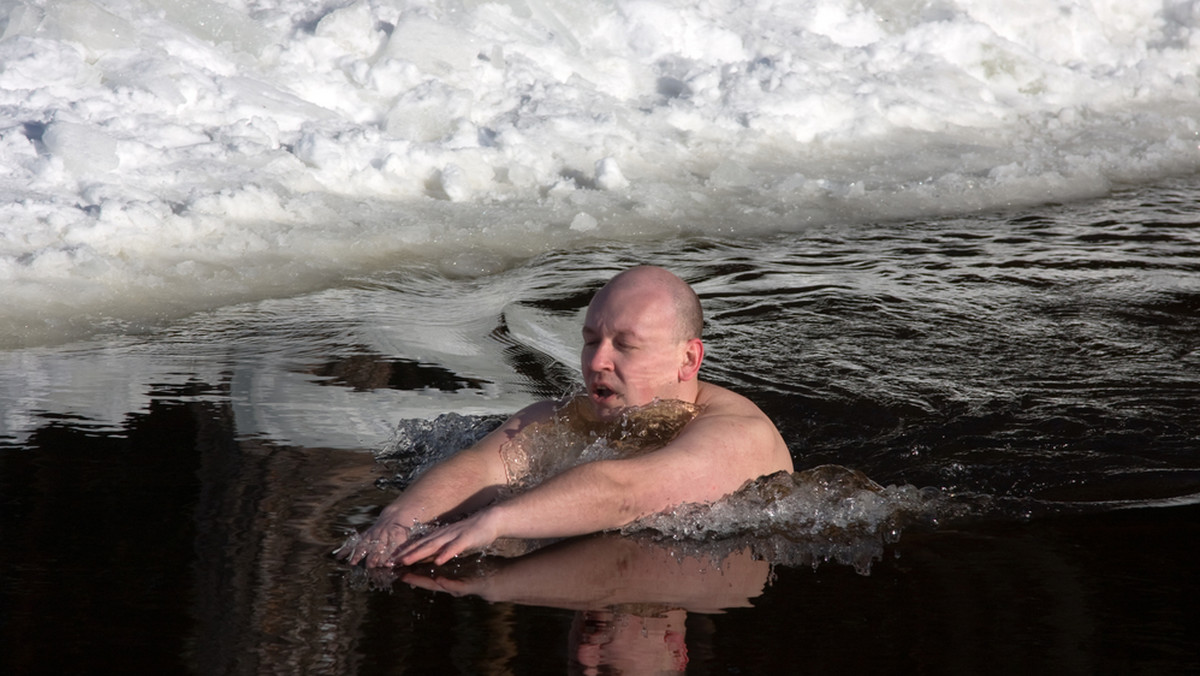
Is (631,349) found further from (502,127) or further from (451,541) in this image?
(502,127)

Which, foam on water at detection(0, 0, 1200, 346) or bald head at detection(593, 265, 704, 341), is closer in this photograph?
bald head at detection(593, 265, 704, 341)

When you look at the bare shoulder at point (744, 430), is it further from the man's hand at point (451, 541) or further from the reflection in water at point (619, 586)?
the man's hand at point (451, 541)

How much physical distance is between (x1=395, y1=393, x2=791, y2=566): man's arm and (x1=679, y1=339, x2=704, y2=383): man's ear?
132mm

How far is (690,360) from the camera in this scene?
3.09m

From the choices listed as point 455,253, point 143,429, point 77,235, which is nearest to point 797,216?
point 455,253

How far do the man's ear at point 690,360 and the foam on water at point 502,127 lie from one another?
2.51 metres

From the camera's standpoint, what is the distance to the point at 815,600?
2.31m

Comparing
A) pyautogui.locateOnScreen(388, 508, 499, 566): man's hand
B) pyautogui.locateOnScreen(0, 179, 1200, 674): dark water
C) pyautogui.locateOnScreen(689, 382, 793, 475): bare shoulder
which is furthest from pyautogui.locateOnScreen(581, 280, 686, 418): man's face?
pyautogui.locateOnScreen(388, 508, 499, 566): man's hand

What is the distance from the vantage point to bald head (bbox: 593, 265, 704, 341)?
3041 mm

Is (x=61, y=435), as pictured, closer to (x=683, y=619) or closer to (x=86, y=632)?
(x=86, y=632)

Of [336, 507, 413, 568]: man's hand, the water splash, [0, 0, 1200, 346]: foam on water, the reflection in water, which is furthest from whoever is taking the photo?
[0, 0, 1200, 346]: foam on water

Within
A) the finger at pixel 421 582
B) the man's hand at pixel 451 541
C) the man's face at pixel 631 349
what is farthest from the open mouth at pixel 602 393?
the finger at pixel 421 582

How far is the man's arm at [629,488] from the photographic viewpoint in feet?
8.24

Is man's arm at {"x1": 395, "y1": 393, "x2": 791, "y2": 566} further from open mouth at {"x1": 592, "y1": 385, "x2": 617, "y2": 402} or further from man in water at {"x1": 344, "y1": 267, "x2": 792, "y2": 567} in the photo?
open mouth at {"x1": 592, "y1": 385, "x2": 617, "y2": 402}
